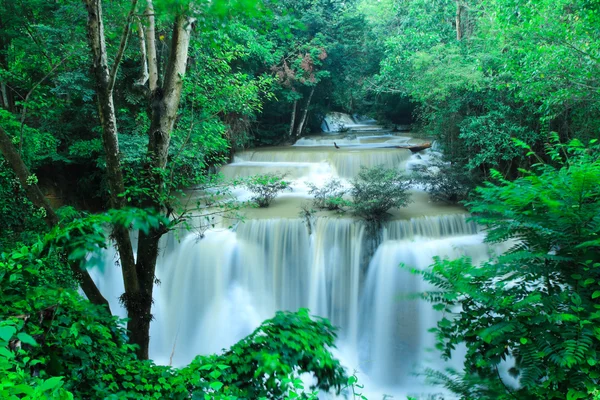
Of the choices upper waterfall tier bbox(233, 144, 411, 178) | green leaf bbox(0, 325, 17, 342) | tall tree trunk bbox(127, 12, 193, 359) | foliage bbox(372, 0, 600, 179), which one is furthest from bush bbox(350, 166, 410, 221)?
green leaf bbox(0, 325, 17, 342)

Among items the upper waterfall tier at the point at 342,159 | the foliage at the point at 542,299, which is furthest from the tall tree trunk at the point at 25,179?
the upper waterfall tier at the point at 342,159

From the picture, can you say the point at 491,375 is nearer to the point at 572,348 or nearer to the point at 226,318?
the point at 572,348

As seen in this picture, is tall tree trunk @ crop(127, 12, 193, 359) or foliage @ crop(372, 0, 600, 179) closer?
Result: tall tree trunk @ crop(127, 12, 193, 359)

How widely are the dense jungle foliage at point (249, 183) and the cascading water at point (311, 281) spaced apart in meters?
0.73

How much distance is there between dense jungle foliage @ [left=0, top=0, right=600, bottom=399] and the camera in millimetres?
2811

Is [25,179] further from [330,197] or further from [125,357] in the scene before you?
[330,197]

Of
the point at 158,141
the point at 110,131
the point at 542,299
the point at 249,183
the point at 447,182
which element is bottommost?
the point at 447,182

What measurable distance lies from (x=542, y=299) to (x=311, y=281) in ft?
20.7

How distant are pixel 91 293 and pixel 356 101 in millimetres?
22679

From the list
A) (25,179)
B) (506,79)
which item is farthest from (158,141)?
(506,79)

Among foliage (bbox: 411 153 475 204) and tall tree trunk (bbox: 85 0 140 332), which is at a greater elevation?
tall tree trunk (bbox: 85 0 140 332)

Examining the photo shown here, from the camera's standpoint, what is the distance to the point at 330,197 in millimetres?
10148

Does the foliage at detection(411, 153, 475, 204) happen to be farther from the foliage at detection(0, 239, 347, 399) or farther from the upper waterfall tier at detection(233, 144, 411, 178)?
the foliage at detection(0, 239, 347, 399)

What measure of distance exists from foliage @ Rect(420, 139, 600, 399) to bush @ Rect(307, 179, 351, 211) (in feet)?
20.9
